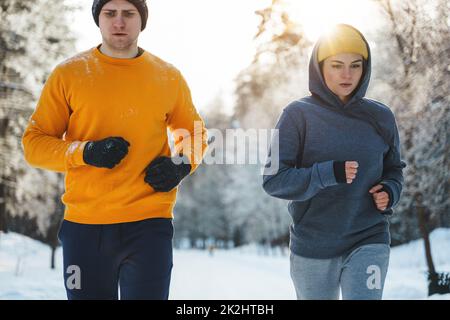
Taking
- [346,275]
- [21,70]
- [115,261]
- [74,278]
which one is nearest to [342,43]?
[346,275]

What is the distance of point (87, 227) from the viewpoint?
8.73ft

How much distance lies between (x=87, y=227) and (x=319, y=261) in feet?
3.62

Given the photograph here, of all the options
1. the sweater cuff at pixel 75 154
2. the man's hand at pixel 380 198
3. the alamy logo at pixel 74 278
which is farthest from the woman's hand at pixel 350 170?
the alamy logo at pixel 74 278

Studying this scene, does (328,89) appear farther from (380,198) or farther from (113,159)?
(113,159)

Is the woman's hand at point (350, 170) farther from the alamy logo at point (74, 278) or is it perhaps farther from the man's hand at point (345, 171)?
the alamy logo at point (74, 278)

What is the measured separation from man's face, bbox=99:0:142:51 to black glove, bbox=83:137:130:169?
0.53 meters

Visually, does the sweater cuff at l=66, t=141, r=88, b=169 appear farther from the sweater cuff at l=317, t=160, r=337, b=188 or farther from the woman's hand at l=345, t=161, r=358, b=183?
the woman's hand at l=345, t=161, r=358, b=183

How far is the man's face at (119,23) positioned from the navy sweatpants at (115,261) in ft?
2.91

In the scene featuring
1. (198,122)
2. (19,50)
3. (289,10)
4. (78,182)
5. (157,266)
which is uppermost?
(289,10)

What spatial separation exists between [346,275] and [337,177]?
482 millimetres

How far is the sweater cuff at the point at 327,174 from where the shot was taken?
2.60 meters

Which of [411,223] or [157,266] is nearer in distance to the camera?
[157,266]
